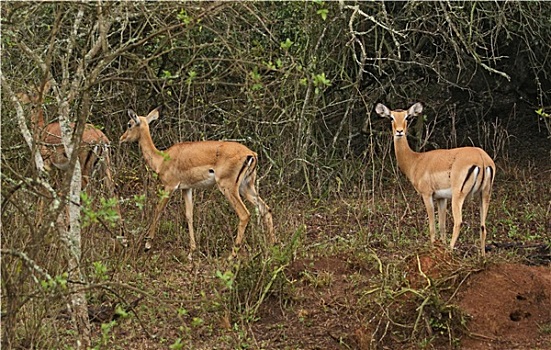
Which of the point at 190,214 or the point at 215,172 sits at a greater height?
the point at 215,172

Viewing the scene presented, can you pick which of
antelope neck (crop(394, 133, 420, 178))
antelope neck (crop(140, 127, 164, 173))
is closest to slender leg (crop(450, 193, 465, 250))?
antelope neck (crop(394, 133, 420, 178))

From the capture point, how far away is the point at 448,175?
807cm

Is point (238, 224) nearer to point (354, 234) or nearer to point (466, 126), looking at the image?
point (354, 234)

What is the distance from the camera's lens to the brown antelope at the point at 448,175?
7.86 m

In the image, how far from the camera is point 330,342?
573cm

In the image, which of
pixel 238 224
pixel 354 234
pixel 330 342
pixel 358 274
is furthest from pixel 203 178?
pixel 330 342

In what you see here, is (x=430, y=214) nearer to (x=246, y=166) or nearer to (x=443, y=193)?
(x=443, y=193)

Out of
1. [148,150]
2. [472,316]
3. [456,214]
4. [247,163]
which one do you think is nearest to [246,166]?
[247,163]

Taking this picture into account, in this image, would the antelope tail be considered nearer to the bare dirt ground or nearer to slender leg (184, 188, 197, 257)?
slender leg (184, 188, 197, 257)

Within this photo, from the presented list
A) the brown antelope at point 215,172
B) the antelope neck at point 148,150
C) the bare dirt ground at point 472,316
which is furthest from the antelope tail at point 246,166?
the bare dirt ground at point 472,316

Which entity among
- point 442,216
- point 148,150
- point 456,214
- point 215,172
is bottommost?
point 442,216

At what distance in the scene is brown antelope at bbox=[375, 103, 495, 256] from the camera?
7.86m

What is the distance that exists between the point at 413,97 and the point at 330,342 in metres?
5.72

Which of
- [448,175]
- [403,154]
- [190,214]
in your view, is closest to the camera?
[448,175]
